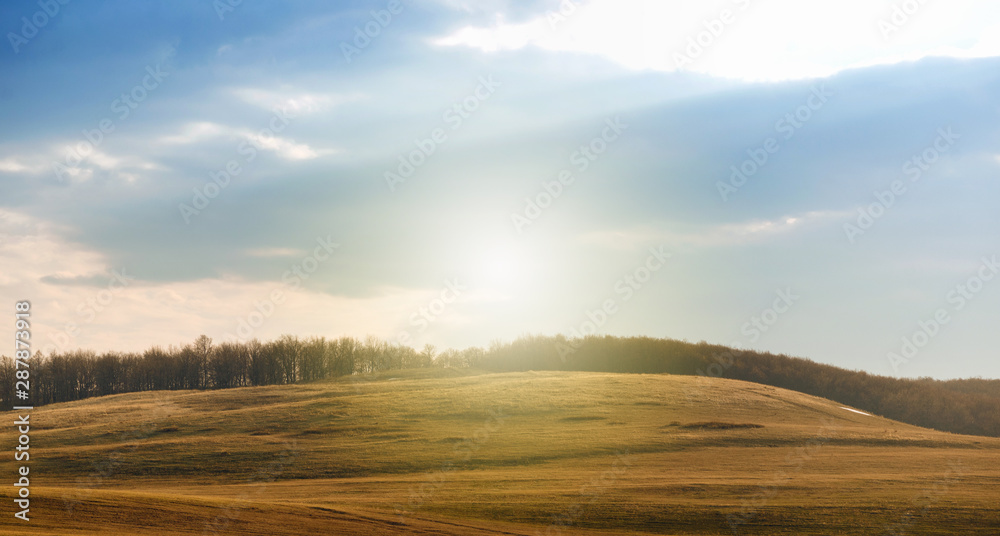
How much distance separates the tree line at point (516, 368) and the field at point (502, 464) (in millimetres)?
20557

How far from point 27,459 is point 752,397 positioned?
62353mm

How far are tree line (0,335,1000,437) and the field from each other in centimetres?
2056

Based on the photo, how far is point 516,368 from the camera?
327 ft

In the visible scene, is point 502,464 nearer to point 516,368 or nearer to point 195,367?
point 516,368

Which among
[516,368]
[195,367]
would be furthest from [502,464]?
[195,367]

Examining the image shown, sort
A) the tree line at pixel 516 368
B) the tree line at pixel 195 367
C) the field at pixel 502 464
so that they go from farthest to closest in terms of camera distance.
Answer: the tree line at pixel 195 367 < the tree line at pixel 516 368 < the field at pixel 502 464

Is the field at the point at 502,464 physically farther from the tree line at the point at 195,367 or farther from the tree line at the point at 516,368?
the tree line at the point at 195,367

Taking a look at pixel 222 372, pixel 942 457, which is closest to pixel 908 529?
pixel 942 457

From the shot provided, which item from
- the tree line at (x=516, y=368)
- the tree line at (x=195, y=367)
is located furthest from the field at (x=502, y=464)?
the tree line at (x=195, y=367)

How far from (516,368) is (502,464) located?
58.1 m

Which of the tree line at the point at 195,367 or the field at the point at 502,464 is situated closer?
the field at the point at 502,464

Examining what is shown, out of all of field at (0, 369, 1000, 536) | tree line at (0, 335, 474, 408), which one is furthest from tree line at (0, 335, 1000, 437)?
field at (0, 369, 1000, 536)

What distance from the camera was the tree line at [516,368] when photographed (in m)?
80.6

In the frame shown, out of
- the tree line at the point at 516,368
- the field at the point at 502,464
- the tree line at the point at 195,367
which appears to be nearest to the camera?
the field at the point at 502,464
